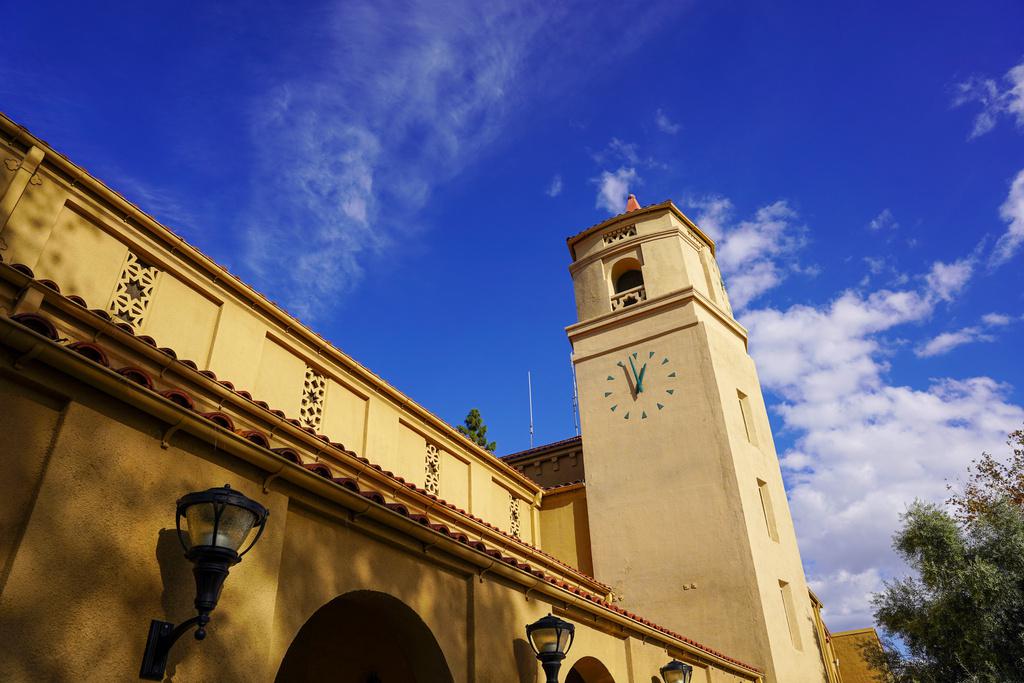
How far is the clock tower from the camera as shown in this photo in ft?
47.3

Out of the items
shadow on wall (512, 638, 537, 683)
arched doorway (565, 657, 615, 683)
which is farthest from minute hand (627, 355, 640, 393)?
shadow on wall (512, 638, 537, 683)

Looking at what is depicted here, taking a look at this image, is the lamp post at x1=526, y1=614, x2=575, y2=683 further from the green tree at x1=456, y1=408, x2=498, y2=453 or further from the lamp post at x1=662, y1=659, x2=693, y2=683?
the green tree at x1=456, y1=408, x2=498, y2=453

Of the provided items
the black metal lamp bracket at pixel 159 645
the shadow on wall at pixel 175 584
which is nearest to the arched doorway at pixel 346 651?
the shadow on wall at pixel 175 584

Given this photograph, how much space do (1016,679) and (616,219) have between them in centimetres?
1359

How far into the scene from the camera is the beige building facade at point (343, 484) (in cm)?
399

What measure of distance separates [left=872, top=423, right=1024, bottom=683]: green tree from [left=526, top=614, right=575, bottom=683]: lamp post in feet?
37.4

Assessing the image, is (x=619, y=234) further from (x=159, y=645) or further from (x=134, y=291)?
(x=159, y=645)

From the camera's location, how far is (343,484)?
5.80m

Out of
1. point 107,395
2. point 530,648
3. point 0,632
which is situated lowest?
point 0,632

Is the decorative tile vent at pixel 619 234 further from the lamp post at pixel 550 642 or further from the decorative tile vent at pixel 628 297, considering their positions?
the lamp post at pixel 550 642

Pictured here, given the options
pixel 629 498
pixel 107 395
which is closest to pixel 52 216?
pixel 107 395

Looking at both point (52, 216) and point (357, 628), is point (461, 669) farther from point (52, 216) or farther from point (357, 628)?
point (52, 216)

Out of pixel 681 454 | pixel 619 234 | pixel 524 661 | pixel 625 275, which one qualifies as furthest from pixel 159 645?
pixel 619 234

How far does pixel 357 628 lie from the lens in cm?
770
